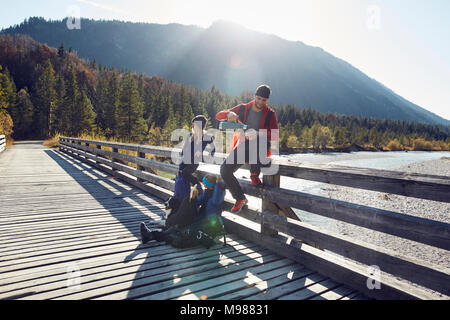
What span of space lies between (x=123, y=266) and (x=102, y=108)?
223 ft

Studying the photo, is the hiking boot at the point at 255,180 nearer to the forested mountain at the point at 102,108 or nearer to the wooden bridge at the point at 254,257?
the wooden bridge at the point at 254,257

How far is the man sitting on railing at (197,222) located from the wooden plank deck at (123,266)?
132 mm

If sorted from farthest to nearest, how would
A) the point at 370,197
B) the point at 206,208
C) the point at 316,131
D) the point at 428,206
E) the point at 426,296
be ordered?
1. the point at 316,131
2. the point at 370,197
3. the point at 428,206
4. the point at 206,208
5. the point at 426,296

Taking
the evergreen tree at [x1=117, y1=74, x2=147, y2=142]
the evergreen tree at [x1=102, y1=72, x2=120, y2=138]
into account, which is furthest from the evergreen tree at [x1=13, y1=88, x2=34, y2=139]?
the evergreen tree at [x1=117, y1=74, x2=147, y2=142]

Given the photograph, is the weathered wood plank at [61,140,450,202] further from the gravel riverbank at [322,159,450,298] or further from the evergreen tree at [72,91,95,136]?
the evergreen tree at [72,91,95,136]

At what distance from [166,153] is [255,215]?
10.3 ft

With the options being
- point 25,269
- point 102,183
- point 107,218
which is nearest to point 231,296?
point 25,269

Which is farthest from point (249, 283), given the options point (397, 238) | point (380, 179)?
point (397, 238)

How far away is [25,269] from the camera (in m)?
3.05

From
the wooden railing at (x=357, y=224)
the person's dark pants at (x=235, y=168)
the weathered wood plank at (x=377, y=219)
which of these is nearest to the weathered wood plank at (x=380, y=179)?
the wooden railing at (x=357, y=224)

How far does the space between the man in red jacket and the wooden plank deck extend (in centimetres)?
111

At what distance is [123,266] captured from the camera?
10.5 feet
